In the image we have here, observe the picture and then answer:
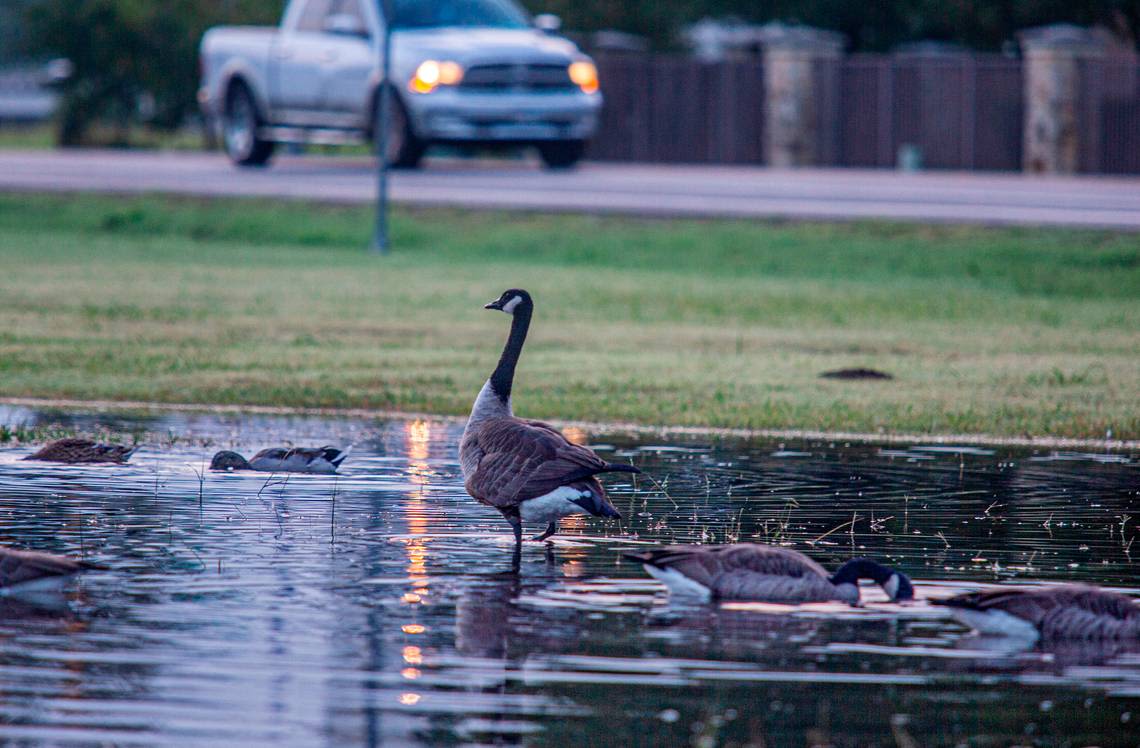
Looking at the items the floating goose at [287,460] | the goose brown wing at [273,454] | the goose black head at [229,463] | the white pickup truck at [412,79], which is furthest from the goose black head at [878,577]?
the white pickup truck at [412,79]

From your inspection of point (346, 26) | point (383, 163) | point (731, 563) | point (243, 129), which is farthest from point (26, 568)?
point (243, 129)

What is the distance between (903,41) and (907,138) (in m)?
8.91

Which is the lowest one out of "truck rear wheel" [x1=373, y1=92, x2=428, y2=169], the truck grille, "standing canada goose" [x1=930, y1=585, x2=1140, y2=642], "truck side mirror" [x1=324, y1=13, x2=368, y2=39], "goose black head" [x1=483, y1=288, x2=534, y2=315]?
"standing canada goose" [x1=930, y1=585, x2=1140, y2=642]

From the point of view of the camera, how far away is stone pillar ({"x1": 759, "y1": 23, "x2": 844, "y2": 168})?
41312 millimetres

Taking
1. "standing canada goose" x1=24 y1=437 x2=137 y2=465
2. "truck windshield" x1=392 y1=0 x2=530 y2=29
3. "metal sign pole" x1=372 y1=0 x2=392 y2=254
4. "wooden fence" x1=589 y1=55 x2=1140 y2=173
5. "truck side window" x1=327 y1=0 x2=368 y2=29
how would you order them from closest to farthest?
1. "standing canada goose" x1=24 y1=437 x2=137 y2=465
2. "metal sign pole" x1=372 y1=0 x2=392 y2=254
3. "truck windshield" x1=392 y1=0 x2=530 y2=29
4. "truck side window" x1=327 y1=0 x2=368 y2=29
5. "wooden fence" x1=589 y1=55 x2=1140 y2=173

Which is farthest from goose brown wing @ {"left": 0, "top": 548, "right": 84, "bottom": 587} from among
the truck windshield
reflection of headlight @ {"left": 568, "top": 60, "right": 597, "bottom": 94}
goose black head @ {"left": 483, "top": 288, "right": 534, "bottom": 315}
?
the truck windshield

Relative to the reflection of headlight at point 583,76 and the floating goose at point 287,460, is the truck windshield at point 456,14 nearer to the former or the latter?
the reflection of headlight at point 583,76

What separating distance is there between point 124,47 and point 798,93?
19533mm

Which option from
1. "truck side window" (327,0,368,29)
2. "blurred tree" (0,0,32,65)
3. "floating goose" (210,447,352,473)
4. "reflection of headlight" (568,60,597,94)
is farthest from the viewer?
"blurred tree" (0,0,32,65)

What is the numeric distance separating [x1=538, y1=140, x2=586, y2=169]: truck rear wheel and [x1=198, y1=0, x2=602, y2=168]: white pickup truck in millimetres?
32

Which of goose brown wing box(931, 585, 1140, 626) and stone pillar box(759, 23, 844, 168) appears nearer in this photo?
goose brown wing box(931, 585, 1140, 626)

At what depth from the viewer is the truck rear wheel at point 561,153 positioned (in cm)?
3341

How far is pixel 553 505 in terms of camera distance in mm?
9852

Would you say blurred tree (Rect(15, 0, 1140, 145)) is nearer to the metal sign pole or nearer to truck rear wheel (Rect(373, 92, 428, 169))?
truck rear wheel (Rect(373, 92, 428, 169))
